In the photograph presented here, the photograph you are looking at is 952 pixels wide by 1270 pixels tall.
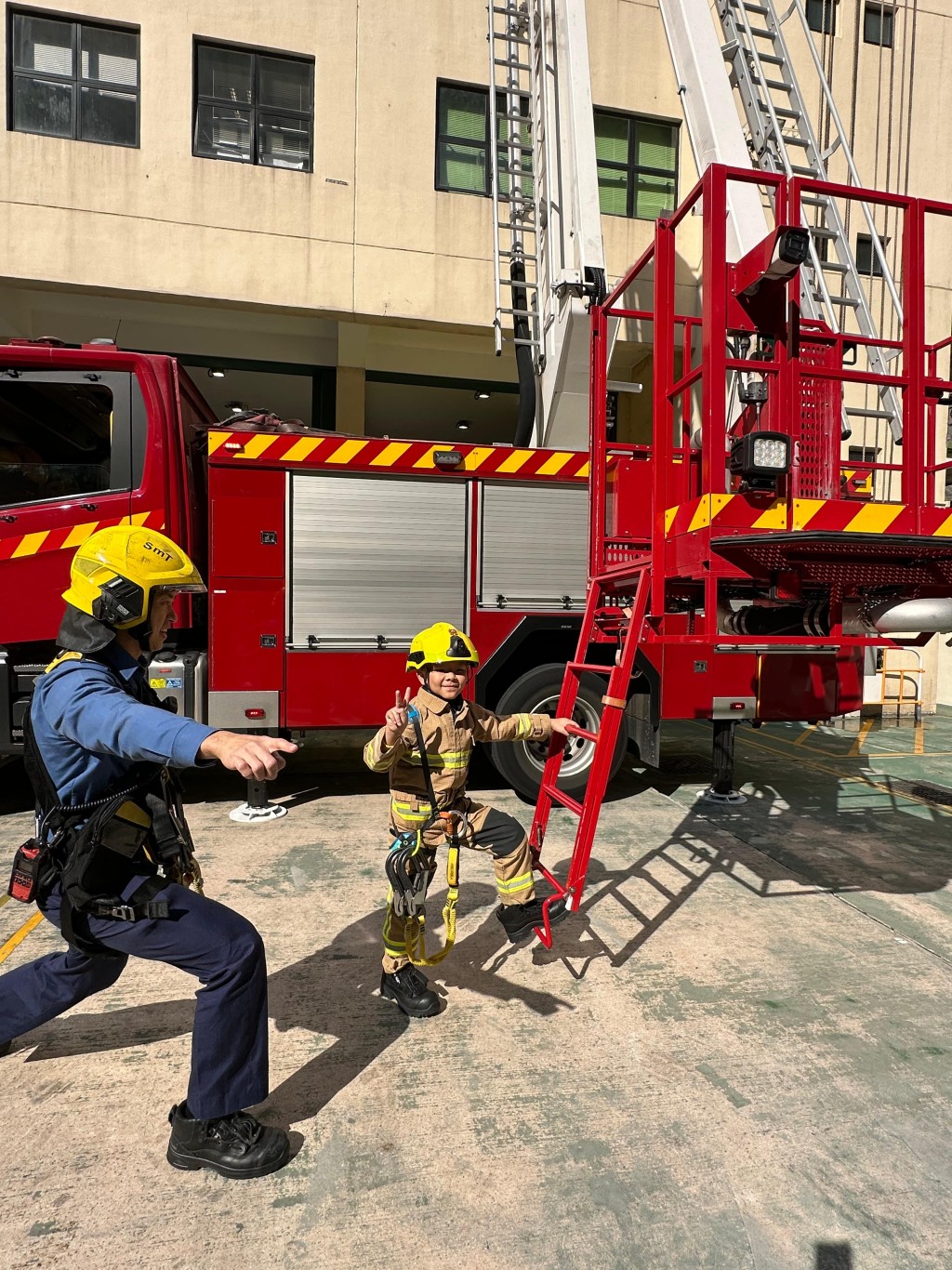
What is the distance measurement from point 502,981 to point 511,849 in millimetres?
569

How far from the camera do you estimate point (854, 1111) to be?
7.62ft

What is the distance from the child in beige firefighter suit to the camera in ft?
9.16

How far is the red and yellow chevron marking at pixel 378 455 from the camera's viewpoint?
4.96 meters

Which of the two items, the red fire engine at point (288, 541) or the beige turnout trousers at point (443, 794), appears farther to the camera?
the red fire engine at point (288, 541)

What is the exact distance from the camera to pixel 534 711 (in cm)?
554

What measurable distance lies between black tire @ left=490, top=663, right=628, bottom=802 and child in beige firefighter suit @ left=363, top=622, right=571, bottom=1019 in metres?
2.36

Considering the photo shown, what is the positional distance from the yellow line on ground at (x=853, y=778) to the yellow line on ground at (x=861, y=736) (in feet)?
2.25

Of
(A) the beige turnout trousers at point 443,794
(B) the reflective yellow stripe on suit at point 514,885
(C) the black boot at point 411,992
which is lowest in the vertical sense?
(C) the black boot at point 411,992

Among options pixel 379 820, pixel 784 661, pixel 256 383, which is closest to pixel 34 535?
pixel 379 820

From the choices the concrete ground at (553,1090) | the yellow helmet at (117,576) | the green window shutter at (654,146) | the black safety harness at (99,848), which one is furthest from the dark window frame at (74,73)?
the black safety harness at (99,848)

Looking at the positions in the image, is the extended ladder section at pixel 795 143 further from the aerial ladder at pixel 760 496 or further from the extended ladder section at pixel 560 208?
the extended ladder section at pixel 560 208

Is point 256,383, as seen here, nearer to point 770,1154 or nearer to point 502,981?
point 502,981

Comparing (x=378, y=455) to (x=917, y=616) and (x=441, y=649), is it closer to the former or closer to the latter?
(x=441, y=649)

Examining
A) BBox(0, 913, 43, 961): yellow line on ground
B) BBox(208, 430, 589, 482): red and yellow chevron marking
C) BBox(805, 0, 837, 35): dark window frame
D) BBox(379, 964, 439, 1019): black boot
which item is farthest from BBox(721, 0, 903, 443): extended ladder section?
BBox(0, 913, 43, 961): yellow line on ground
